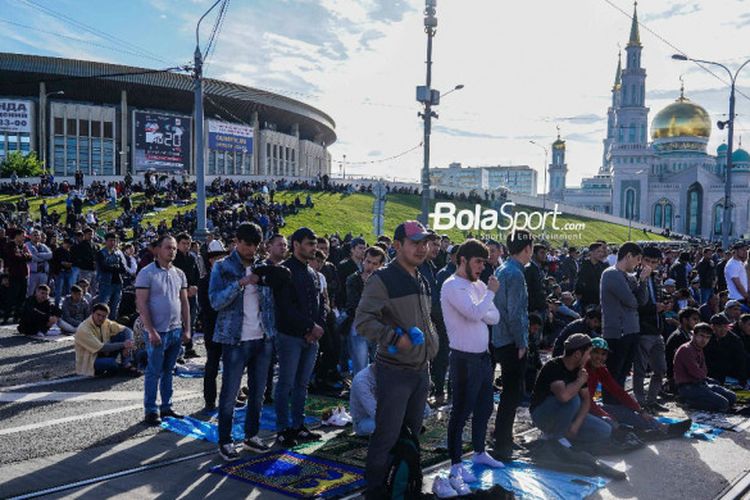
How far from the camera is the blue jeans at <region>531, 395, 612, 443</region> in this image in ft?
21.1

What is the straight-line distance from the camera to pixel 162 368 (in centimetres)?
727

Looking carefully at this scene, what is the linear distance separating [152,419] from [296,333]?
1.98 metres

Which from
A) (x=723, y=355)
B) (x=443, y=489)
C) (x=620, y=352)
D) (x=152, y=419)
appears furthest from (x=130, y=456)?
(x=723, y=355)

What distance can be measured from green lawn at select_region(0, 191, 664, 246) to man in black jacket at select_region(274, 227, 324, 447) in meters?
28.5

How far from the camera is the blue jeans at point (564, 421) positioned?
6.43m

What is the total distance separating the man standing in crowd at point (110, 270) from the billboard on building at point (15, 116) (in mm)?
59509

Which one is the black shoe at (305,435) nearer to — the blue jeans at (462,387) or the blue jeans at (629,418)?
the blue jeans at (462,387)

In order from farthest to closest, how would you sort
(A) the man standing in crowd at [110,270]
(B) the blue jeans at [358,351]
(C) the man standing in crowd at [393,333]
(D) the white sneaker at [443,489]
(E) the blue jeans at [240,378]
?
(A) the man standing in crowd at [110,270], (B) the blue jeans at [358,351], (E) the blue jeans at [240,378], (D) the white sneaker at [443,489], (C) the man standing in crowd at [393,333]

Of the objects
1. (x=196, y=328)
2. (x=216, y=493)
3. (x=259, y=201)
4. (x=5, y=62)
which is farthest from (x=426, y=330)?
(x=5, y=62)

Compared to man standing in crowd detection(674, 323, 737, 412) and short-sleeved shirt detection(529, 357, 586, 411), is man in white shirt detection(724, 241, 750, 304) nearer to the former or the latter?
man standing in crowd detection(674, 323, 737, 412)

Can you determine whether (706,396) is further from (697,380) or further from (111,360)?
(111,360)

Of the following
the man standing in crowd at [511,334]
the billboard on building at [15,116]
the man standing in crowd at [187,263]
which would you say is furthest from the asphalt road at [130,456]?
the billboard on building at [15,116]

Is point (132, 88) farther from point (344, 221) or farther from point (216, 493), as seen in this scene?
point (216, 493)

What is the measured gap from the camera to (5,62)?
210ft
